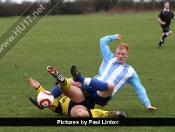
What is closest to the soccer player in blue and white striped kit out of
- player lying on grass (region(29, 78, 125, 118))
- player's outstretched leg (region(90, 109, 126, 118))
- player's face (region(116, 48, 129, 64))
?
player's face (region(116, 48, 129, 64))

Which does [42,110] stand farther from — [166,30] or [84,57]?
[166,30]

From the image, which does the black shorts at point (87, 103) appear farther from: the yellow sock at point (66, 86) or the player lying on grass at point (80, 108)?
the yellow sock at point (66, 86)

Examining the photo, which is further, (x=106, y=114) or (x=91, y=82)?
(x=106, y=114)

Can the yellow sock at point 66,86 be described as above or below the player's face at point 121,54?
below

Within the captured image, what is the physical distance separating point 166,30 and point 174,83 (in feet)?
29.2

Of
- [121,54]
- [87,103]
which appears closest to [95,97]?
[87,103]

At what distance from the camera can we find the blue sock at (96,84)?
244 inches

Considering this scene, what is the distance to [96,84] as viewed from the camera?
6254 mm

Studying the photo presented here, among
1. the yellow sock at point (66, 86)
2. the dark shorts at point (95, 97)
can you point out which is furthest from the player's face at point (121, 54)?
the yellow sock at point (66, 86)

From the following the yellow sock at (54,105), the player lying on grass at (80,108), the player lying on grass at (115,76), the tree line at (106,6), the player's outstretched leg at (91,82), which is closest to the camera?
the player's outstretched leg at (91,82)

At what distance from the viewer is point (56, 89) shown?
6.66 meters

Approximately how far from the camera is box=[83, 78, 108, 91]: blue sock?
20.4 ft

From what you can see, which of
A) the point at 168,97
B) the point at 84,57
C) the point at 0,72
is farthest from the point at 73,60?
the point at 168,97

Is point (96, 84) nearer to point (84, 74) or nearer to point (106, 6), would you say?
point (84, 74)
